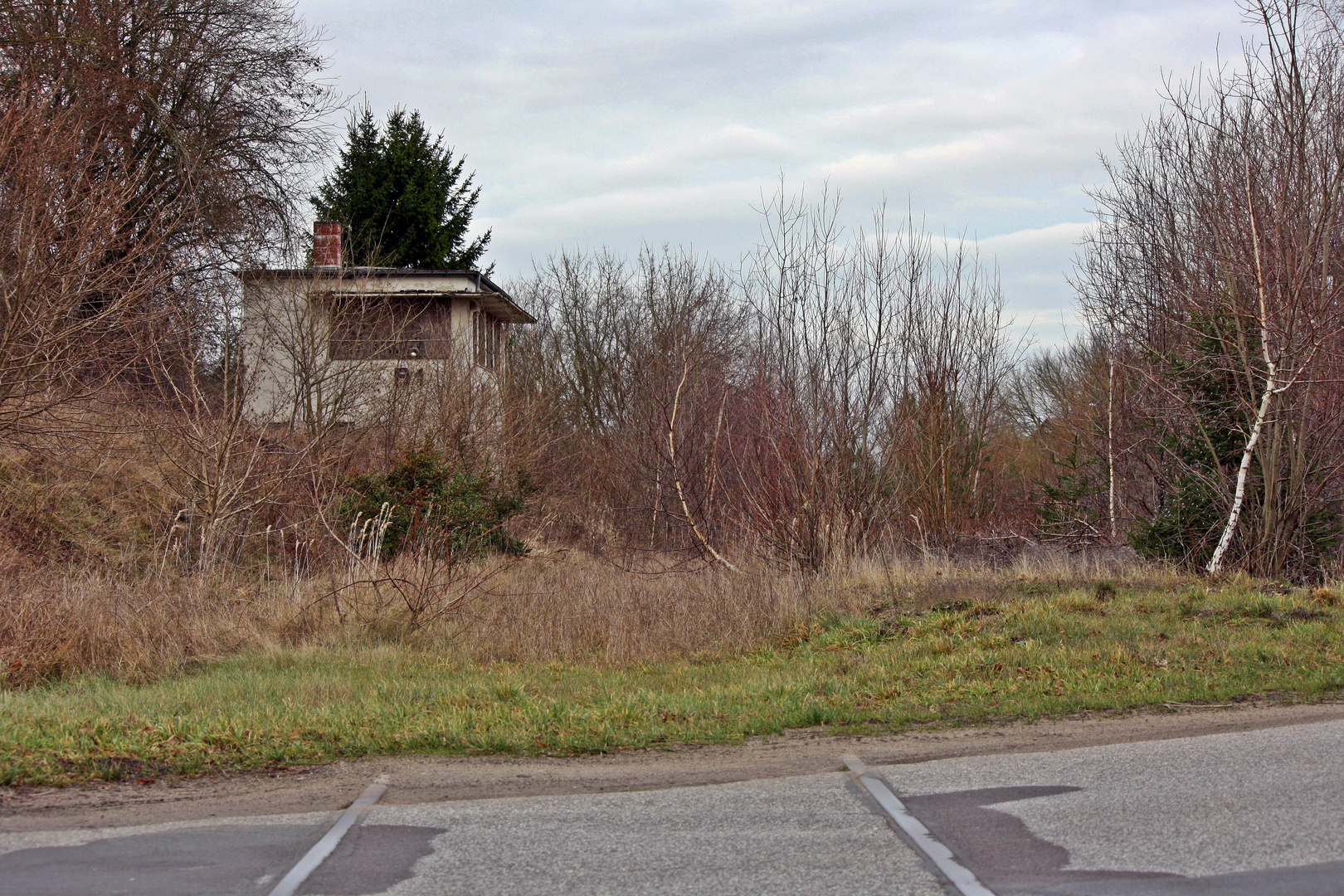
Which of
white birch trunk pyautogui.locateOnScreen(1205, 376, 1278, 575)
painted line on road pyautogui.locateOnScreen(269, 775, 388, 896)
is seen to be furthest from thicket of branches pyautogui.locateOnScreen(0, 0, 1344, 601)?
painted line on road pyautogui.locateOnScreen(269, 775, 388, 896)

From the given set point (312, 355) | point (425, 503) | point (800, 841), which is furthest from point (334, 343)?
point (800, 841)

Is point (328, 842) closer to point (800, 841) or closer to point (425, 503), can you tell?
point (800, 841)

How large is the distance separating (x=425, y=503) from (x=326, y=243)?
1251cm

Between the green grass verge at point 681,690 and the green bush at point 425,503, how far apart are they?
6.99 metres

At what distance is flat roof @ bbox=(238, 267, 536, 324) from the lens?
70.7 ft

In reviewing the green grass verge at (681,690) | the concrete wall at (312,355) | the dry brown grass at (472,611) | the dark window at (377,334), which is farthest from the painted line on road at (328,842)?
the dark window at (377,334)

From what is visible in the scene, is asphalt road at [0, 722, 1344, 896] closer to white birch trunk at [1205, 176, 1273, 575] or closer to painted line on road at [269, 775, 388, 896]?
painted line on road at [269, 775, 388, 896]

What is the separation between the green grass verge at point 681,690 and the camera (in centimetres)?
653

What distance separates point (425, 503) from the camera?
17.3 m

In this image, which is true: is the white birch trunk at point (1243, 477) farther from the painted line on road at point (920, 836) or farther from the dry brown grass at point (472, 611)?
the painted line on road at point (920, 836)

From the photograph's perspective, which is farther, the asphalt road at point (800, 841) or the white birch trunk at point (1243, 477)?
the white birch trunk at point (1243, 477)

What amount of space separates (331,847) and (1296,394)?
13.8m

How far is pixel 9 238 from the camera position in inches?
544

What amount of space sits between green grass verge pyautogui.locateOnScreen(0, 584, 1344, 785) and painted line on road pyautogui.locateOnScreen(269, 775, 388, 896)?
0.83 metres
